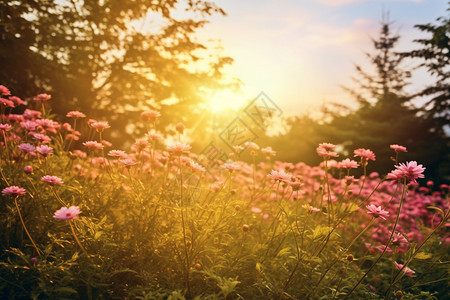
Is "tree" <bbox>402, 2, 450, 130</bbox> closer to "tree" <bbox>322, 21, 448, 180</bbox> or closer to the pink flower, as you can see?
"tree" <bbox>322, 21, 448, 180</bbox>

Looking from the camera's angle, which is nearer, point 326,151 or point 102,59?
point 326,151

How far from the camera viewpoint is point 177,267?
193cm

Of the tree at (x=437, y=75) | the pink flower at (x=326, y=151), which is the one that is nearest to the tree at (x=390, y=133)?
the tree at (x=437, y=75)

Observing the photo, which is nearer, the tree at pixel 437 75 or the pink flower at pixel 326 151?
the pink flower at pixel 326 151

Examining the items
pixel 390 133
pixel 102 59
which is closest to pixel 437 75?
pixel 390 133

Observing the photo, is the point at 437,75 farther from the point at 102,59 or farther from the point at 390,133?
the point at 102,59

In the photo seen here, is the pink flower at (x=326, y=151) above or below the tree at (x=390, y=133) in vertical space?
below

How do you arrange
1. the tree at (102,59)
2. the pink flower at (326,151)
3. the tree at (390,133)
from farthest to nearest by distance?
the tree at (390,133) < the tree at (102,59) < the pink flower at (326,151)

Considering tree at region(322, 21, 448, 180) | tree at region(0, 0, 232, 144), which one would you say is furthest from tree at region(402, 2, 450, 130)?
tree at region(0, 0, 232, 144)

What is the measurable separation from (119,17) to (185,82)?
271 cm

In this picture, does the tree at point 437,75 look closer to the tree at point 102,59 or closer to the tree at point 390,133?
the tree at point 390,133

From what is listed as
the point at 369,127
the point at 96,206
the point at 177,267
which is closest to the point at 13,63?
the point at 96,206

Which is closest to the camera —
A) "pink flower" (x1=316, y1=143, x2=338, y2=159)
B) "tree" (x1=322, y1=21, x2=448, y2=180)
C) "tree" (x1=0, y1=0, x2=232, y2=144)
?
"pink flower" (x1=316, y1=143, x2=338, y2=159)

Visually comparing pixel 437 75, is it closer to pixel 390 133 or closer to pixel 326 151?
pixel 390 133
